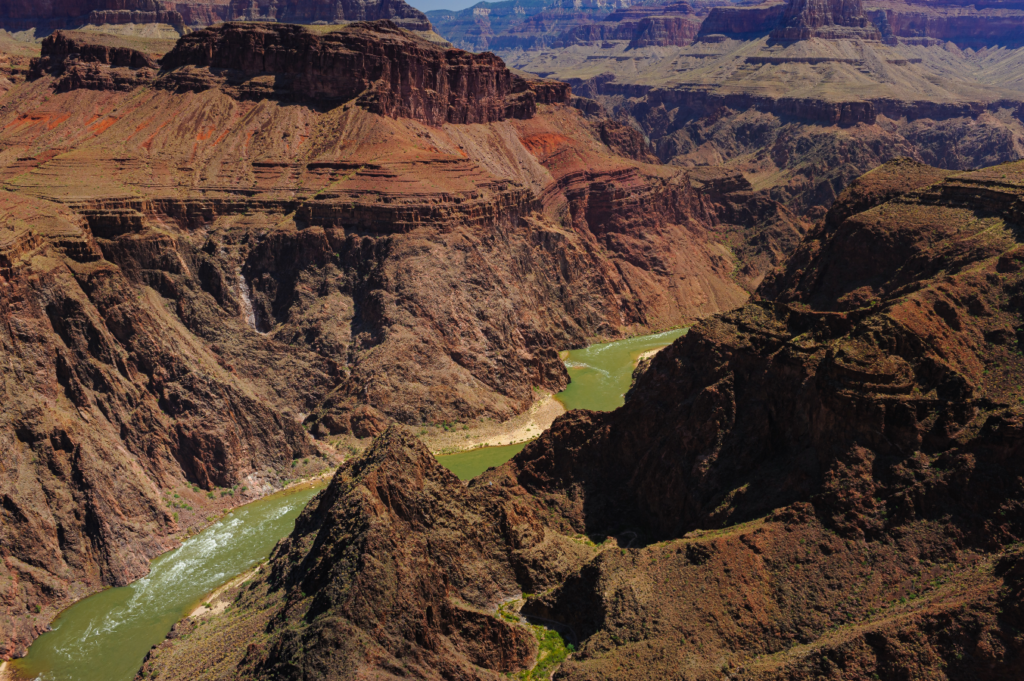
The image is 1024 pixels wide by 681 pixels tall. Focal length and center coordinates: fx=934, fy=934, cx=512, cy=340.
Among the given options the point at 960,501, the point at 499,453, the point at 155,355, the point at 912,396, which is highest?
the point at 912,396

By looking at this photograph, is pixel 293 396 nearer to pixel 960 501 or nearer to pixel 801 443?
pixel 801 443

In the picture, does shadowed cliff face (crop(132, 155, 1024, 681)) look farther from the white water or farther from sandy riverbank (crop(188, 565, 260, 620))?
the white water

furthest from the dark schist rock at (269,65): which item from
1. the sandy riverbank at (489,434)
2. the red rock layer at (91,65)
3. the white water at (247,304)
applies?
the sandy riverbank at (489,434)

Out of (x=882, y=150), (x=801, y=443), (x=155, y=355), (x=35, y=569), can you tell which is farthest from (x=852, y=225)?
(x=882, y=150)

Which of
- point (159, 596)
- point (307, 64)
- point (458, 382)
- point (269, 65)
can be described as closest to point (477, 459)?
point (458, 382)

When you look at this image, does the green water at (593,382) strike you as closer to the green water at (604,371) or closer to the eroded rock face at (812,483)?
the green water at (604,371)

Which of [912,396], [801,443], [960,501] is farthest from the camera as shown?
[801,443]
